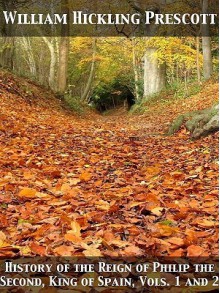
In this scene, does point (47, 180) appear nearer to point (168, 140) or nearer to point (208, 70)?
point (168, 140)

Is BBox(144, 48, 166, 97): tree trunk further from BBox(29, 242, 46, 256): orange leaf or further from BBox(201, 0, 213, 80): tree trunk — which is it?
BBox(29, 242, 46, 256): orange leaf

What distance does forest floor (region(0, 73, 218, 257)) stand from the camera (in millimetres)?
2297

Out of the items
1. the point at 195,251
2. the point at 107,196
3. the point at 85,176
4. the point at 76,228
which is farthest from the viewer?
the point at 85,176

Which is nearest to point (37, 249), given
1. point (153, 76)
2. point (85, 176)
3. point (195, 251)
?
point (195, 251)

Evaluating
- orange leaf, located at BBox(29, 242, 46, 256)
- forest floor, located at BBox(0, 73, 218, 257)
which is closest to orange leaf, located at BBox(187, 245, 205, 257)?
forest floor, located at BBox(0, 73, 218, 257)

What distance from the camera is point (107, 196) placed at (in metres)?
3.21

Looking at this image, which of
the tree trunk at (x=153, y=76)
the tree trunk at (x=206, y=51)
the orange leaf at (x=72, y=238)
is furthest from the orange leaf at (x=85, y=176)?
the tree trunk at (x=153, y=76)

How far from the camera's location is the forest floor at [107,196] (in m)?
2.30

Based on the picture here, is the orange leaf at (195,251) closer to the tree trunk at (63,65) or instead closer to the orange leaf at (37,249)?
the orange leaf at (37,249)

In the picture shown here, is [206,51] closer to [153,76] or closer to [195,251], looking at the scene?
[153,76]

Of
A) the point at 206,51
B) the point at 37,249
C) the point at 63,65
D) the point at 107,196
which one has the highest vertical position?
the point at 206,51

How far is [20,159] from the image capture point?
15.1 ft

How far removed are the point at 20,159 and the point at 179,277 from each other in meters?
3.07

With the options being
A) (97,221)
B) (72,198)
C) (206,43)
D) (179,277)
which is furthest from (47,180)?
(206,43)
